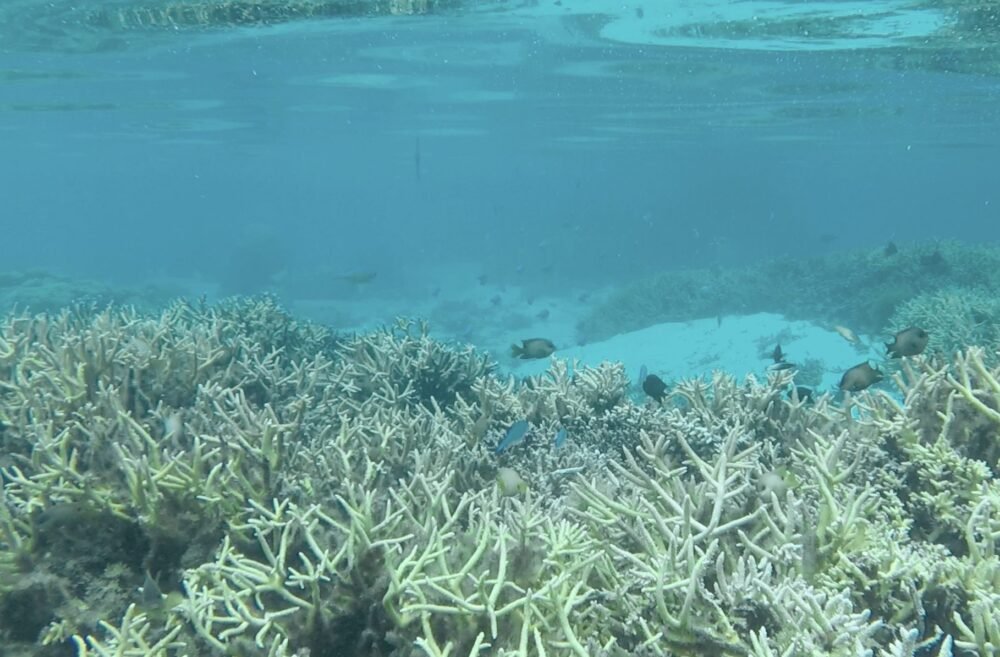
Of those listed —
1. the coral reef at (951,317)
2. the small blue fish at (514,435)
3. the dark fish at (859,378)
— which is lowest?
the coral reef at (951,317)

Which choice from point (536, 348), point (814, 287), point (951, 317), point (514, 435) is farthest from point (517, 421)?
point (814, 287)

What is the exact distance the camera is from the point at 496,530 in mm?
3266

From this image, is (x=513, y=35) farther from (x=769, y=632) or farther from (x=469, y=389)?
(x=769, y=632)

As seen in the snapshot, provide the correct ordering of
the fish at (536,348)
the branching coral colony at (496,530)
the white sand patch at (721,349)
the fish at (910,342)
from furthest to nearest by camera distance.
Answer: the white sand patch at (721,349) → the fish at (536,348) → the fish at (910,342) → the branching coral colony at (496,530)

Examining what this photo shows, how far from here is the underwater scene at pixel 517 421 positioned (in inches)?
109

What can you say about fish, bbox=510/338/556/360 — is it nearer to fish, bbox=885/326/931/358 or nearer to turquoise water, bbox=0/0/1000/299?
fish, bbox=885/326/931/358

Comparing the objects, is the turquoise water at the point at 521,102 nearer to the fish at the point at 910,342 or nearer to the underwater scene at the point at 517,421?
the underwater scene at the point at 517,421

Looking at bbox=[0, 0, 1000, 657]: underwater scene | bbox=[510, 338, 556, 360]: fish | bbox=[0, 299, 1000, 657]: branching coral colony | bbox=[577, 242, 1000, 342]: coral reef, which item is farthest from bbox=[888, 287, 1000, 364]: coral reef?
bbox=[0, 299, 1000, 657]: branching coral colony

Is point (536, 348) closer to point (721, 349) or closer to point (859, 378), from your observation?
point (859, 378)

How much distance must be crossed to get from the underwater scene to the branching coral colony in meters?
0.02

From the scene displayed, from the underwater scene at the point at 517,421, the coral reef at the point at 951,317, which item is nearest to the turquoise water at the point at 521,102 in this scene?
the underwater scene at the point at 517,421

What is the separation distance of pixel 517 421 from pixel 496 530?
1984 mm

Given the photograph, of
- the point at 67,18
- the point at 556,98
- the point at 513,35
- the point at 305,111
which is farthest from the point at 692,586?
the point at 305,111

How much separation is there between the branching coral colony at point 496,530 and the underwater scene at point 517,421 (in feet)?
0.07
